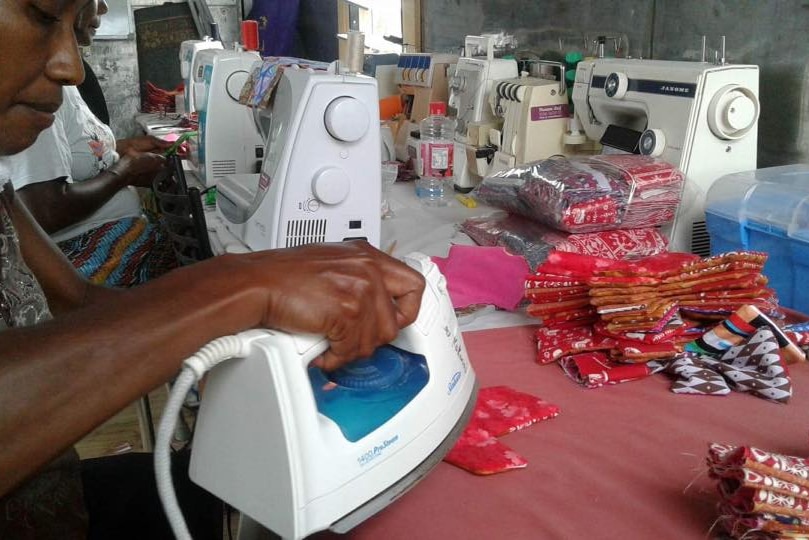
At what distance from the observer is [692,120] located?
4.38 feet

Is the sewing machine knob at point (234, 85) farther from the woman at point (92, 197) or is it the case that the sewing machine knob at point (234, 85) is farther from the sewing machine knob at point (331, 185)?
the sewing machine knob at point (331, 185)

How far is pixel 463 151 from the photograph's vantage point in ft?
6.59

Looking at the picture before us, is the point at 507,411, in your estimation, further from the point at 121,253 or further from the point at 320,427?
the point at 121,253

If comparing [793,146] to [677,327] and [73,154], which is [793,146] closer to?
[677,327]

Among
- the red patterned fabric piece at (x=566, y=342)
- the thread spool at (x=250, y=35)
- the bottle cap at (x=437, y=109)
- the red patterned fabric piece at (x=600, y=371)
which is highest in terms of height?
the thread spool at (x=250, y=35)

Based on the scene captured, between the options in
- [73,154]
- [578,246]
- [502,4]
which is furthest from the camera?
[502,4]

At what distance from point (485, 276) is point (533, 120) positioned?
65 centimetres

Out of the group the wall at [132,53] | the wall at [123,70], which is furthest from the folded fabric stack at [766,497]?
the wall at [123,70]

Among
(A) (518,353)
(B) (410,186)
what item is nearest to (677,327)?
(A) (518,353)

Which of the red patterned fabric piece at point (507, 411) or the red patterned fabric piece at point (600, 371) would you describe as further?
the red patterned fabric piece at point (600, 371)

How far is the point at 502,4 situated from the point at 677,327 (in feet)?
6.52

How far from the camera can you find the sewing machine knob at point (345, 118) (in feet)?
4.12

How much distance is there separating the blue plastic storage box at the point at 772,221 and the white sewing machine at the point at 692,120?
0.20 feet

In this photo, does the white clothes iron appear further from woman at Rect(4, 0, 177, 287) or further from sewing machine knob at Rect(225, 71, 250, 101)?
sewing machine knob at Rect(225, 71, 250, 101)
